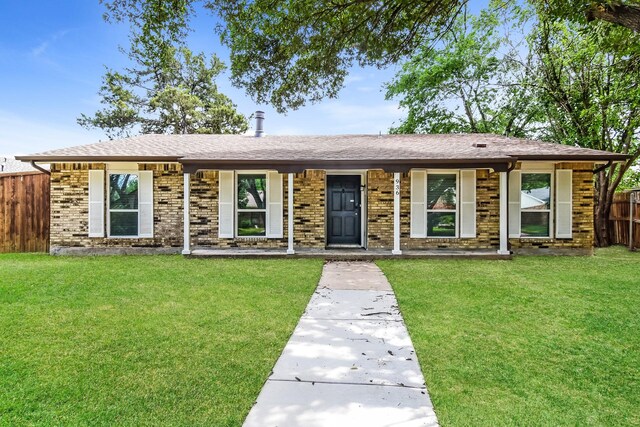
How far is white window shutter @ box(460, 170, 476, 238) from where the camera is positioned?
9.22 meters

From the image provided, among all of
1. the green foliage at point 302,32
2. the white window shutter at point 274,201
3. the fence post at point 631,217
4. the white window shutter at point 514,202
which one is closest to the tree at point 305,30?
the green foliage at point 302,32

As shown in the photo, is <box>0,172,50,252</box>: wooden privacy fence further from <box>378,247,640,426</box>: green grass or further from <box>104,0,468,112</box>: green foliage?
<box>378,247,640,426</box>: green grass

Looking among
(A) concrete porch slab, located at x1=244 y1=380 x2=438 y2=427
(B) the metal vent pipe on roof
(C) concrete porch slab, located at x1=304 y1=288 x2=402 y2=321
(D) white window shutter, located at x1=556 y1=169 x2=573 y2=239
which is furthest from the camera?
(B) the metal vent pipe on roof

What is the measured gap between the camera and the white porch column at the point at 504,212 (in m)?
8.65

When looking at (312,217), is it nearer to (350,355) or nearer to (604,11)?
A: (350,355)

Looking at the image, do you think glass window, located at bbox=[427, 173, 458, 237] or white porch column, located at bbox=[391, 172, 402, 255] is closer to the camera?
white porch column, located at bbox=[391, 172, 402, 255]

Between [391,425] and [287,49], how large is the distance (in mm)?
5906

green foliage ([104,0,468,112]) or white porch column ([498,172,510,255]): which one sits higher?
green foliage ([104,0,468,112])

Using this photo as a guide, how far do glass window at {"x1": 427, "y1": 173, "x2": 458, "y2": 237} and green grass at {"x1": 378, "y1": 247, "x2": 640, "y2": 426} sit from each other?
255 centimetres

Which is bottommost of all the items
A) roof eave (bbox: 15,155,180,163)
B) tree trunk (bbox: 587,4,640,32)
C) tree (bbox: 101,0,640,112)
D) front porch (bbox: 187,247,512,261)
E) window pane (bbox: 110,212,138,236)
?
front porch (bbox: 187,247,512,261)

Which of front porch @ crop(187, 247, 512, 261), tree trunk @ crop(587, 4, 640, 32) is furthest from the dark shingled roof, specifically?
tree trunk @ crop(587, 4, 640, 32)

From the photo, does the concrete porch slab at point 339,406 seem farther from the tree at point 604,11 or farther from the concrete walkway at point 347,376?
the tree at point 604,11

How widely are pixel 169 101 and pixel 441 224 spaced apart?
64.2ft

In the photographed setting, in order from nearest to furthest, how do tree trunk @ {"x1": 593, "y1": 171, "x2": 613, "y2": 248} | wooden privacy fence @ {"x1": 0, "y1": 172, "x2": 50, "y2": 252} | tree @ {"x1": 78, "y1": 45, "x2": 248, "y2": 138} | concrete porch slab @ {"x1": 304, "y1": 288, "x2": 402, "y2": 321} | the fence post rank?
concrete porch slab @ {"x1": 304, "y1": 288, "x2": 402, "y2": 321}
wooden privacy fence @ {"x1": 0, "y1": 172, "x2": 50, "y2": 252}
the fence post
tree trunk @ {"x1": 593, "y1": 171, "x2": 613, "y2": 248}
tree @ {"x1": 78, "y1": 45, "x2": 248, "y2": 138}
